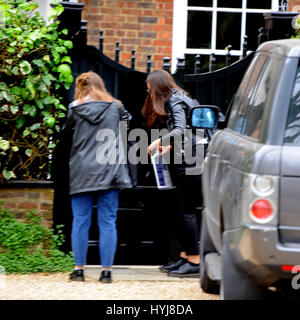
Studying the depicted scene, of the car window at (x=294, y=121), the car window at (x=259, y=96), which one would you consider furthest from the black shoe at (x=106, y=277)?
the car window at (x=294, y=121)

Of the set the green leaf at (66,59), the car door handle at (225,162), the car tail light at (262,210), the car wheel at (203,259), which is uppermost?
the green leaf at (66,59)

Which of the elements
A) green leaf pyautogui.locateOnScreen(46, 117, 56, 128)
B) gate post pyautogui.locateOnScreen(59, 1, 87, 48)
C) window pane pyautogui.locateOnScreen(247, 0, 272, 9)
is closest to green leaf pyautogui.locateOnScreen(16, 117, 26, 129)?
green leaf pyautogui.locateOnScreen(46, 117, 56, 128)

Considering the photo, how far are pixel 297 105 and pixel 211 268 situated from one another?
1.63 m

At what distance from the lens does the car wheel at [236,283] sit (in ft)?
14.3

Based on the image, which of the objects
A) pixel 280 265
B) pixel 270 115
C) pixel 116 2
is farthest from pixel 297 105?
pixel 116 2

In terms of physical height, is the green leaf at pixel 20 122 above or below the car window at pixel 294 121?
below

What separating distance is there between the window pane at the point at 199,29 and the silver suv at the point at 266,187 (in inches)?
209

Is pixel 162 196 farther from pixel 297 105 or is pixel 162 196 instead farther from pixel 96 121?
pixel 297 105

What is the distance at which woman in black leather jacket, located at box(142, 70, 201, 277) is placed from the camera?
22.3ft

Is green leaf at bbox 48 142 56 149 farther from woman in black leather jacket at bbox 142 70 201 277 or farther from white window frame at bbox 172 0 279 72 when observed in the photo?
white window frame at bbox 172 0 279 72

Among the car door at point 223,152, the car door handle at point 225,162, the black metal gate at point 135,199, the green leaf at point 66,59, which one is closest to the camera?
the car door handle at point 225,162

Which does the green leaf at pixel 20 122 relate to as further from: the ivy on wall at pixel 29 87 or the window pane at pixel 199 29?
the window pane at pixel 199 29

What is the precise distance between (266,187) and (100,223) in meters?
2.84

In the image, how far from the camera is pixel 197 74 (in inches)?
302
